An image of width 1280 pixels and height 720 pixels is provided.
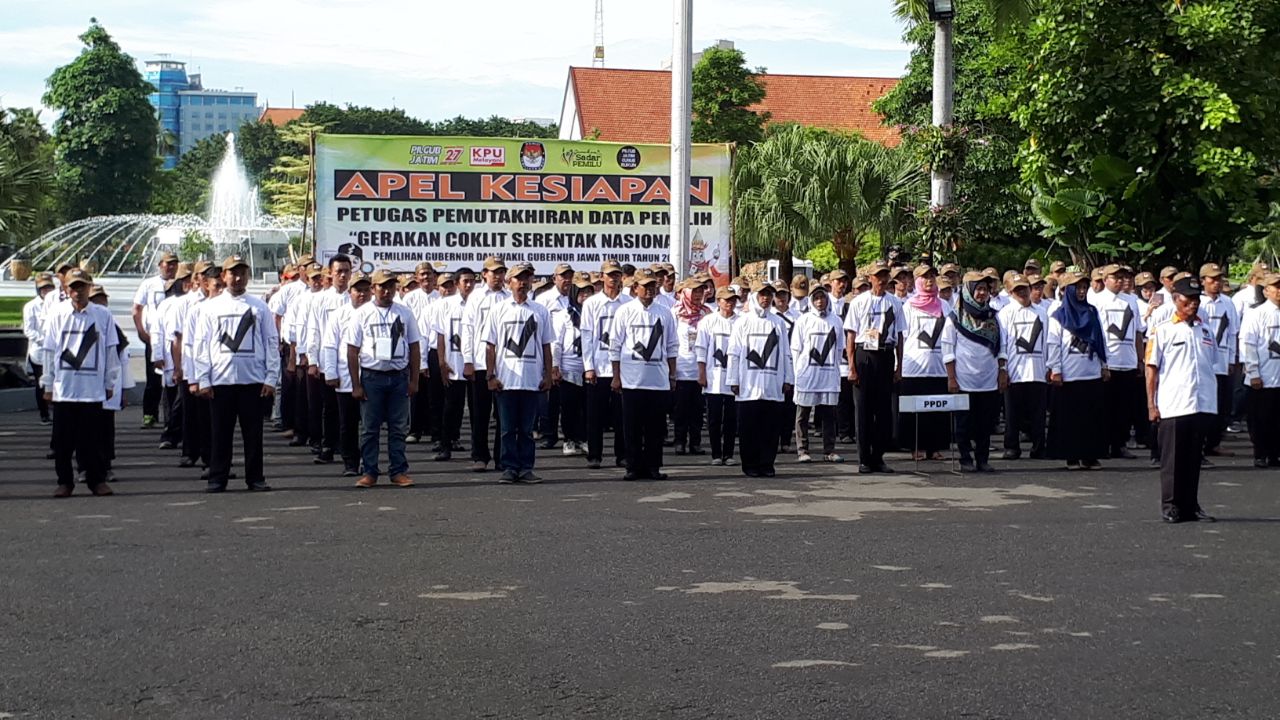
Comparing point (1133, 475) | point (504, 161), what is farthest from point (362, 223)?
point (1133, 475)

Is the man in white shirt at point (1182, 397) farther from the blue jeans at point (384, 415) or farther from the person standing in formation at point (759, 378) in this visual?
the blue jeans at point (384, 415)

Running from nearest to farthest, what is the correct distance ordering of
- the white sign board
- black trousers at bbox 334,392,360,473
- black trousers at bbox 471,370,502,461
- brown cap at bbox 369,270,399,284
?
brown cap at bbox 369,270,399,284 < black trousers at bbox 334,392,360,473 < the white sign board < black trousers at bbox 471,370,502,461

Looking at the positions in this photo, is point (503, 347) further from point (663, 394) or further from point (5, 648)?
point (5, 648)

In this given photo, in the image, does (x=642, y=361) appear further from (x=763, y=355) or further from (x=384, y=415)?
(x=384, y=415)

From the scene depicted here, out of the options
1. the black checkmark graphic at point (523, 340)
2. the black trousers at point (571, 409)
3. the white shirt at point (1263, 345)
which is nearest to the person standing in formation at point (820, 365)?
the black trousers at point (571, 409)

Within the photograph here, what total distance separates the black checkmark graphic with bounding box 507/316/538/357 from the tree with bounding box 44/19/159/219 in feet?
225

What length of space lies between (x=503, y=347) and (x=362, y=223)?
27.2 ft

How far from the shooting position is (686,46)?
22.7 meters

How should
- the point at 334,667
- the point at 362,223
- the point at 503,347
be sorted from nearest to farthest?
1. the point at 334,667
2. the point at 503,347
3. the point at 362,223

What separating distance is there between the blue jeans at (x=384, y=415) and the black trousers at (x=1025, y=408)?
6.62 metres

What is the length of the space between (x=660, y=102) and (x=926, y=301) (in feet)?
213

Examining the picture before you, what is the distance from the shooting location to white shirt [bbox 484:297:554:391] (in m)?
14.8

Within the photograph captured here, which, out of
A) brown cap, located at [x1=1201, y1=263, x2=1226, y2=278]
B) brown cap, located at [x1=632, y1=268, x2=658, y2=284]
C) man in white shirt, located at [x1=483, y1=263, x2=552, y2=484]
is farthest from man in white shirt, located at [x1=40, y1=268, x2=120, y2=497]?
brown cap, located at [x1=1201, y1=263, x2=1226, y2=278]

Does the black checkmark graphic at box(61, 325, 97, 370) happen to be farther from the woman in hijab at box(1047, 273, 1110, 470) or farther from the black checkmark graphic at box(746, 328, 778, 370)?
the woman in hijab at box(1047, 273, 1110, 470)
